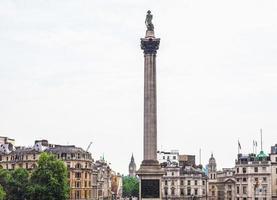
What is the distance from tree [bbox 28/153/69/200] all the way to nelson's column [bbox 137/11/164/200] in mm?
22561

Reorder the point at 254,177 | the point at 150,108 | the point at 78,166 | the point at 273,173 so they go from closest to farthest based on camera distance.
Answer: the point at 150,108 → the point at 78,166 → the point at 273,173 → the point at 254,177

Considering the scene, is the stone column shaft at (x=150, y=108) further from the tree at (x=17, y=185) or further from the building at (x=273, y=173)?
the building at (x=273, y=173)

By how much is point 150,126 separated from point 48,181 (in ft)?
87.9

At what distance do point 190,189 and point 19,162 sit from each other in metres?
54.2

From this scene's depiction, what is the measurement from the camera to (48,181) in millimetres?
117688

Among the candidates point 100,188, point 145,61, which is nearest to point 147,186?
point 145,61

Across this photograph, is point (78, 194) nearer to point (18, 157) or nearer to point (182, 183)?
point (18, 157)

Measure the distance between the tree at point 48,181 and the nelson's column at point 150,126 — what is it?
22561mm

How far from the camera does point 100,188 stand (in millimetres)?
185625

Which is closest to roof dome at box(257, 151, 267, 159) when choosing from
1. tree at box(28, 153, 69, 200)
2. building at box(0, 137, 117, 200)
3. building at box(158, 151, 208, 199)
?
building at box(158, 151, 208, 199)

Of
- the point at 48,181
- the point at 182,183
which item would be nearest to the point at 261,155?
the point at 182,183

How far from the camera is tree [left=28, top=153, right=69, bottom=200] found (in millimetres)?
116438

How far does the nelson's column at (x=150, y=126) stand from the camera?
10169cm

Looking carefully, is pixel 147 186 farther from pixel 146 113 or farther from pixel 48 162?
pixel 48 162
